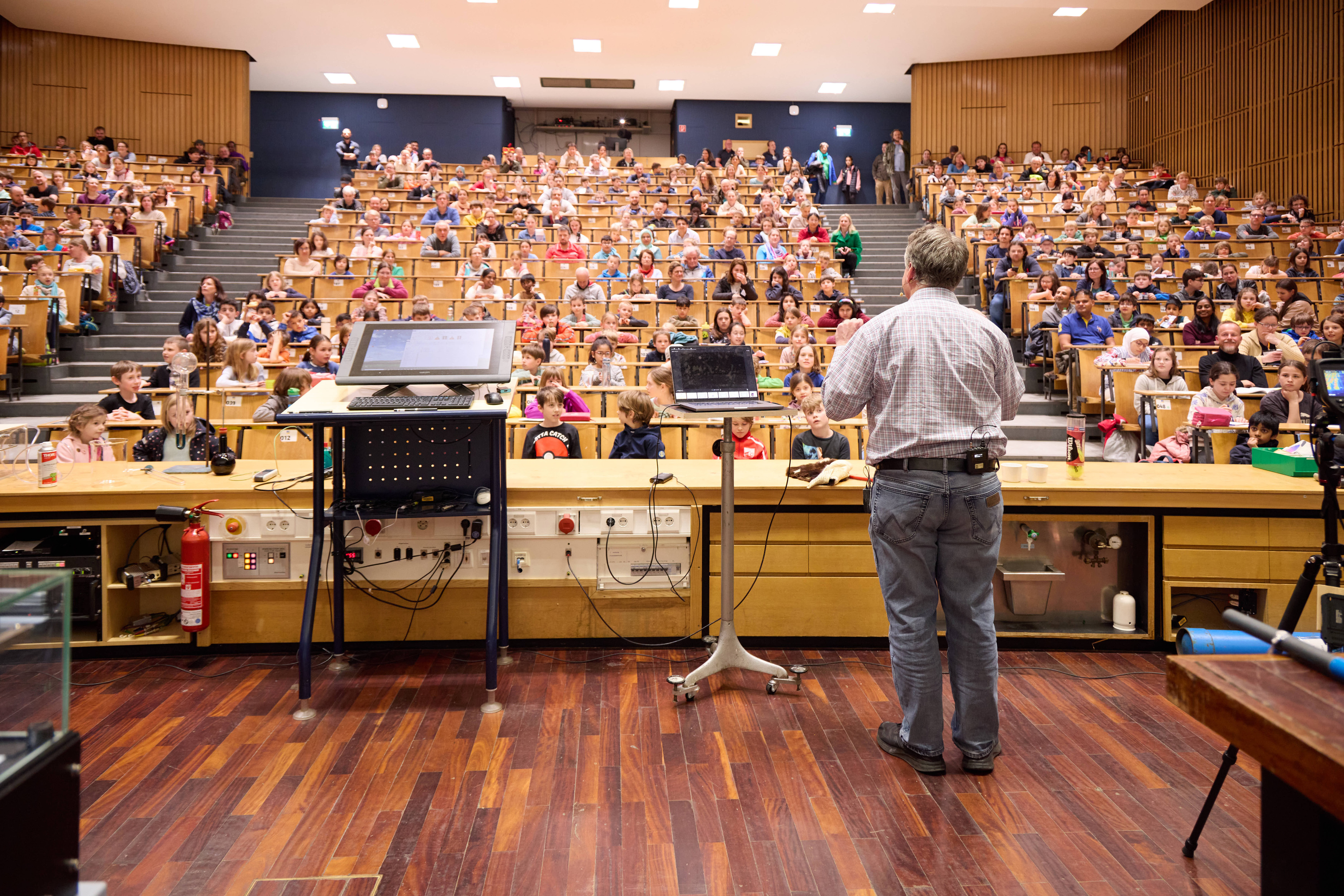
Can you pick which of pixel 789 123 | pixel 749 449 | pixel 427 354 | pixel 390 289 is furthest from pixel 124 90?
pixel 427 354

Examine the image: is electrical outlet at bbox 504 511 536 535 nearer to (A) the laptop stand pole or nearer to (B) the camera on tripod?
(A) the laptop stand pole

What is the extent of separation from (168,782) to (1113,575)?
3028 mm

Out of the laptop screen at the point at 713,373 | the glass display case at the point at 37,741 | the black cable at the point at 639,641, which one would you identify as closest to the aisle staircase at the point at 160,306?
the black cable at the point at 639,641

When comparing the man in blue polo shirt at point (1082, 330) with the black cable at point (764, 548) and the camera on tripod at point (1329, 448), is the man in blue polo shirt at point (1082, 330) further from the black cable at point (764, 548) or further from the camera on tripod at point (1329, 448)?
the camera on tripod at point (1329, 448)

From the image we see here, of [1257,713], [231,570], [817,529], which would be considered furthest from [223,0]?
[1257,713]

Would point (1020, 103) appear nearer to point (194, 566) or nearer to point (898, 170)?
point (898, 170)

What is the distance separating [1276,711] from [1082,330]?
6.05m

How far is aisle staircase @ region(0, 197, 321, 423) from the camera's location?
6.36 metres

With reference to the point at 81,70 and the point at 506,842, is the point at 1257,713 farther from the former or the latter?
the point at 81,70

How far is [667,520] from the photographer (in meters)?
2.92

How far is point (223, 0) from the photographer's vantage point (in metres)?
10.6

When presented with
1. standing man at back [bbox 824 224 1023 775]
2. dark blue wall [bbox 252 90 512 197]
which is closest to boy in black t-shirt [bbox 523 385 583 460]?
standing man at back [bbox 824 224 1023 775]

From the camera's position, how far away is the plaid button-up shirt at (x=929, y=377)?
2.00 meters

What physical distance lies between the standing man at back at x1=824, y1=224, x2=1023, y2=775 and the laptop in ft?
1.39
